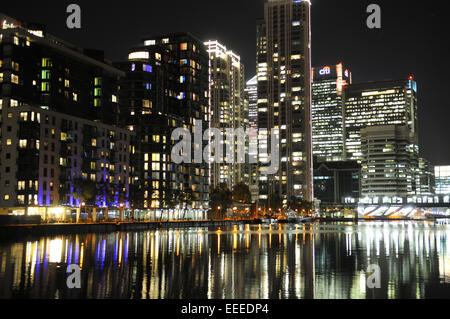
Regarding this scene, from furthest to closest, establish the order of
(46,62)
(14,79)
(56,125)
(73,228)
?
(46,62), (56,125), (14,79), (73,228)

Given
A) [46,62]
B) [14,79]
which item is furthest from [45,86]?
[14,79]

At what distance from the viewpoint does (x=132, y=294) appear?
1131 inches

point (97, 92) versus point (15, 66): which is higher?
point (15, 66)

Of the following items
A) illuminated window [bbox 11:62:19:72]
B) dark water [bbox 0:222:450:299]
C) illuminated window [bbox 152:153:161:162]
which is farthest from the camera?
illuminated window [bbox 152:153:161:162]

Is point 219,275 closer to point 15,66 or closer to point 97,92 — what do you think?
point 15,66

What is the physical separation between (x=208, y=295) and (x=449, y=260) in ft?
94.6

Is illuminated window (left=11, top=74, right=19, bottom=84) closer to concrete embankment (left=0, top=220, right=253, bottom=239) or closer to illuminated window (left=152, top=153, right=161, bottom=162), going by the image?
concrete embankment (left=0, top=220, right=253, bottom=239)

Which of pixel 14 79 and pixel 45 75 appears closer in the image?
pixel 14 79

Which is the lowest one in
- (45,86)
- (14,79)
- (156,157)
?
(156,157)

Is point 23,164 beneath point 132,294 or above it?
above

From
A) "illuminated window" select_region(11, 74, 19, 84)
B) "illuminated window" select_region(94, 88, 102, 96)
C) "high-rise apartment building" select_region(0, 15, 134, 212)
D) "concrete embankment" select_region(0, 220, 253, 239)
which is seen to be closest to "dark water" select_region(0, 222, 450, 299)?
"concrete embankment" select_region(0, 220, 253, 239)
